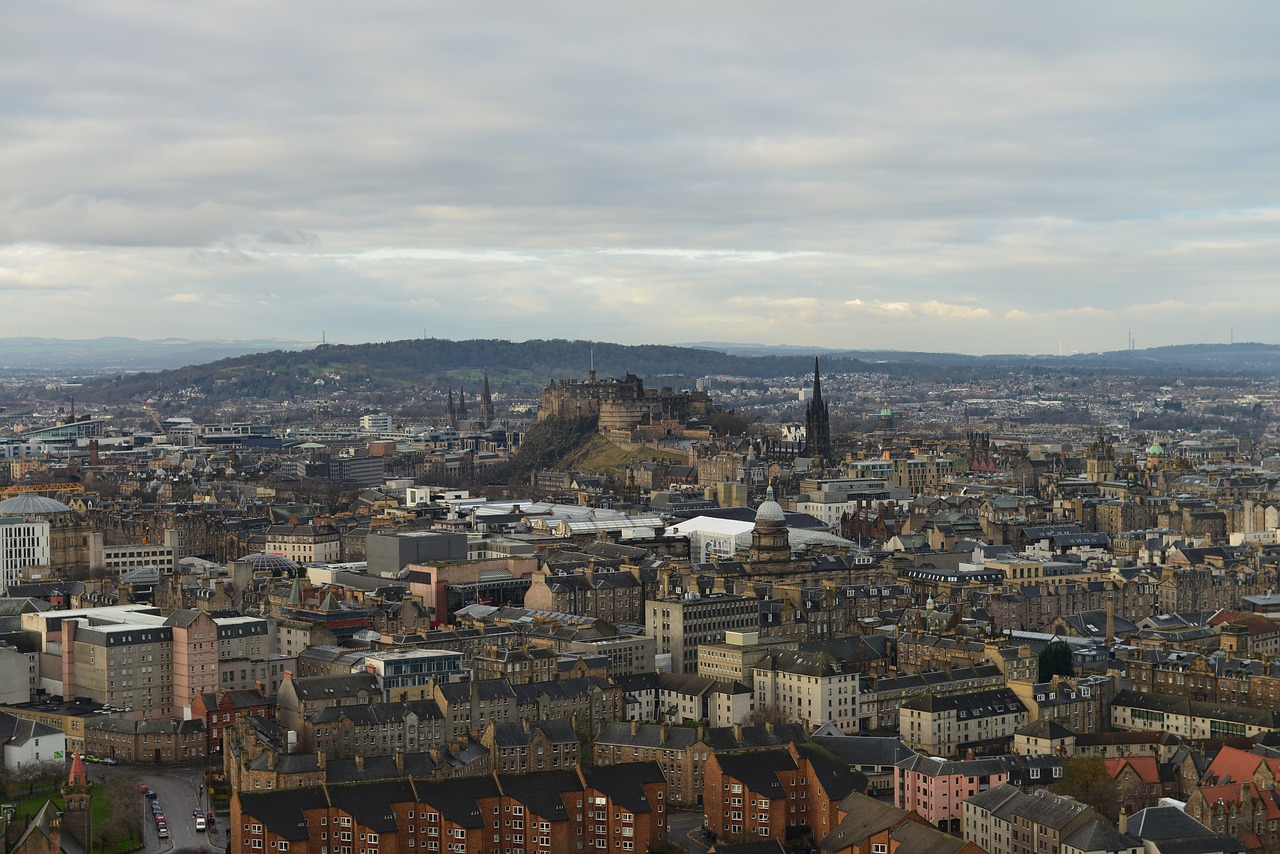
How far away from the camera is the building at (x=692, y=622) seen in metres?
95.2

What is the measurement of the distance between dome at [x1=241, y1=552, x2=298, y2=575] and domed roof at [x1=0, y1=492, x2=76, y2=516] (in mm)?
17447

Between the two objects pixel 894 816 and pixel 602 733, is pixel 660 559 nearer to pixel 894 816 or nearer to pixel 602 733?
pixel 602 733

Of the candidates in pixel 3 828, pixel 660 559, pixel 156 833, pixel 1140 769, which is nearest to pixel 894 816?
pixel 1140 769

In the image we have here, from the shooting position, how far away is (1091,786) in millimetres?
70375

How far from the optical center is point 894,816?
64562mm

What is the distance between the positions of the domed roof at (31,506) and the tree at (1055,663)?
7251cm

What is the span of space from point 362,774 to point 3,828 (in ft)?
39.9

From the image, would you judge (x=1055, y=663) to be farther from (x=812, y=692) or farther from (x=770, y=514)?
(x=770, y=514)

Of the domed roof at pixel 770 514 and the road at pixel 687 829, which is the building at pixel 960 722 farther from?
the domed roof at pixel 770 514

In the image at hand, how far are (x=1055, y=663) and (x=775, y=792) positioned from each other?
24.4 m

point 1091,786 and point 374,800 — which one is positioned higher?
point 374,800

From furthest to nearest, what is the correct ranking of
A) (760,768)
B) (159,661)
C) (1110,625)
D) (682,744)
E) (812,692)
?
(1110,625) < (159,661) < (812,692) < (682,744) < (760,768)

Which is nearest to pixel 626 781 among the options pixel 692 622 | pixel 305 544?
pixel 692 622

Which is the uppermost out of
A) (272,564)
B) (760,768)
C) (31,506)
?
(31,506)
